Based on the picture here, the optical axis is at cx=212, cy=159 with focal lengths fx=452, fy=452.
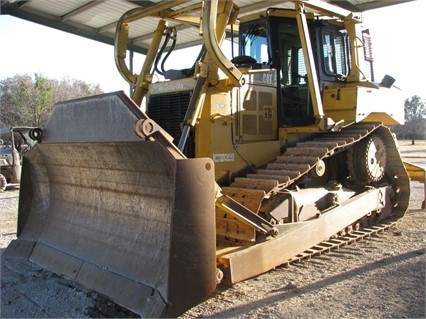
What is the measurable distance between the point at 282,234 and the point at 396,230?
300 cm

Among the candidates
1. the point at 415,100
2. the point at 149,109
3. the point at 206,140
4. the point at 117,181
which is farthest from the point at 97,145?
the point at 415,100

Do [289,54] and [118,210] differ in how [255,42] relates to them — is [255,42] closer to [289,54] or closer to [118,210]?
[289,54]

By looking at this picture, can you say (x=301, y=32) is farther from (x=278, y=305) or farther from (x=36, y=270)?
(x=36, y=270)

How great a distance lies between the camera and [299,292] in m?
4.33

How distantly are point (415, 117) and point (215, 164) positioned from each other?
55.3 meters

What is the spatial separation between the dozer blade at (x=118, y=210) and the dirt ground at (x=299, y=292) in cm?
19

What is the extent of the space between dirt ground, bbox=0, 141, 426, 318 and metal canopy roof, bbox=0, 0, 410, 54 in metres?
5.30

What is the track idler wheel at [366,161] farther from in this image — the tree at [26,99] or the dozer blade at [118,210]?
the tree at [26,99]

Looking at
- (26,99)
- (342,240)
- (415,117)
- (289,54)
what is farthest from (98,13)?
(415,117)

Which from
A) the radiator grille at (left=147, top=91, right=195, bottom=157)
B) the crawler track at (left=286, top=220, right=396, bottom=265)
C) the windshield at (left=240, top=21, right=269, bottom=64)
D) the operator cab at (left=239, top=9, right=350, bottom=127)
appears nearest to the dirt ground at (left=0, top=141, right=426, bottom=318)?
the crawler track at (left=286, top=220, right=396, bottom=265)

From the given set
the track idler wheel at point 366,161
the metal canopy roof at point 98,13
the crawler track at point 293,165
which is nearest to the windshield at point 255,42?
the crawler track at point 293,165

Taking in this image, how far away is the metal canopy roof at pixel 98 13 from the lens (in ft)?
30.2

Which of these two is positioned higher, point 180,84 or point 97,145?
point 180,84

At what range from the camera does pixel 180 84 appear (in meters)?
5.50
